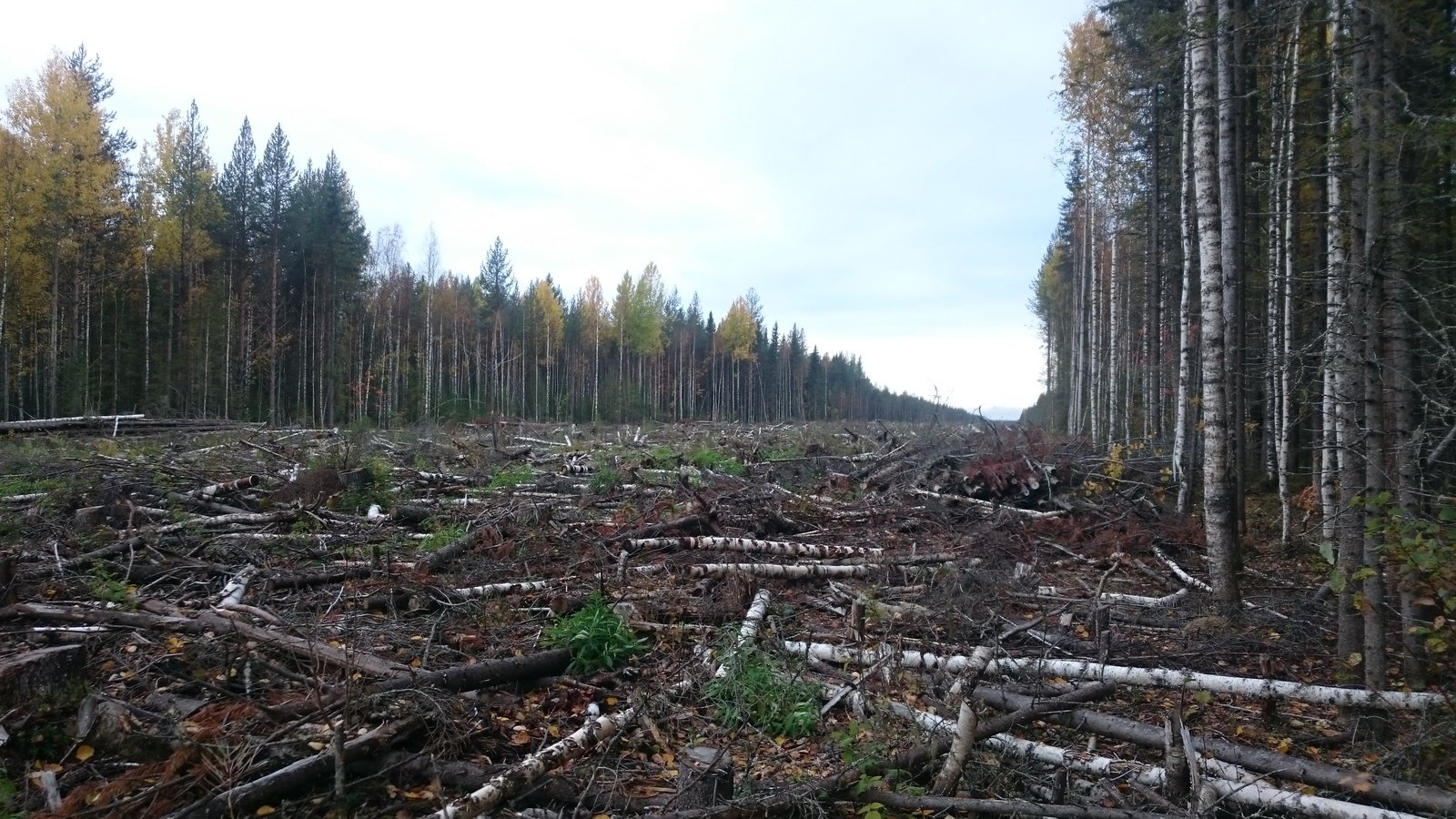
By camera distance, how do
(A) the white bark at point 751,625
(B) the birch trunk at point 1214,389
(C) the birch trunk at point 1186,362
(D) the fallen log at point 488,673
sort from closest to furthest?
1. (D) the fallen log at point 488,673
2. (A) the white bark at point 751,625
3. (B) the birch trunk at point 1214,389
4. (C) the birch trunk at point 1186,362

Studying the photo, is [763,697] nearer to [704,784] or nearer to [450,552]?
[704,784]

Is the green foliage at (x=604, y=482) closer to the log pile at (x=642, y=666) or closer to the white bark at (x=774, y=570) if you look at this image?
the log pile at (x=642, y=666)

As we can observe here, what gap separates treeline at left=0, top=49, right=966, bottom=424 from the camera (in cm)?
2500

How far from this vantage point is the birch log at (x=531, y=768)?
3.16m

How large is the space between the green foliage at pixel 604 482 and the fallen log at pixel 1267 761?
8238mm

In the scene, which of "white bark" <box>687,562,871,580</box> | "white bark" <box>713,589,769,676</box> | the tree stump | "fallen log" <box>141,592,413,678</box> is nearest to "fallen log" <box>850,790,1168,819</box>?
the tree stump

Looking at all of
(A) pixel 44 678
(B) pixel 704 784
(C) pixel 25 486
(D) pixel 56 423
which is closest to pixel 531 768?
(B) pixel 704 784

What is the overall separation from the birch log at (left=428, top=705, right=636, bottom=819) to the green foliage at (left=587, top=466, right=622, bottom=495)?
25.2 ft

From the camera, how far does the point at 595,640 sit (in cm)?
531

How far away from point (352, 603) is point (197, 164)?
113 ft

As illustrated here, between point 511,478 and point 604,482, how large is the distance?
2044 millimetres

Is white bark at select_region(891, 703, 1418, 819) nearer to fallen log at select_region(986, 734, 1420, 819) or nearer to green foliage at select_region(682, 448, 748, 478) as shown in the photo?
fallen log at select_region(986, 734, 1420, 819)

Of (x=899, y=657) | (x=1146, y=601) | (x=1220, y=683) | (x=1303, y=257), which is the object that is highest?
(x=1303, y=257)

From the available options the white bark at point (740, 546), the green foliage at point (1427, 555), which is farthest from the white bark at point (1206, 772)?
the white bark at point (740, 546)
